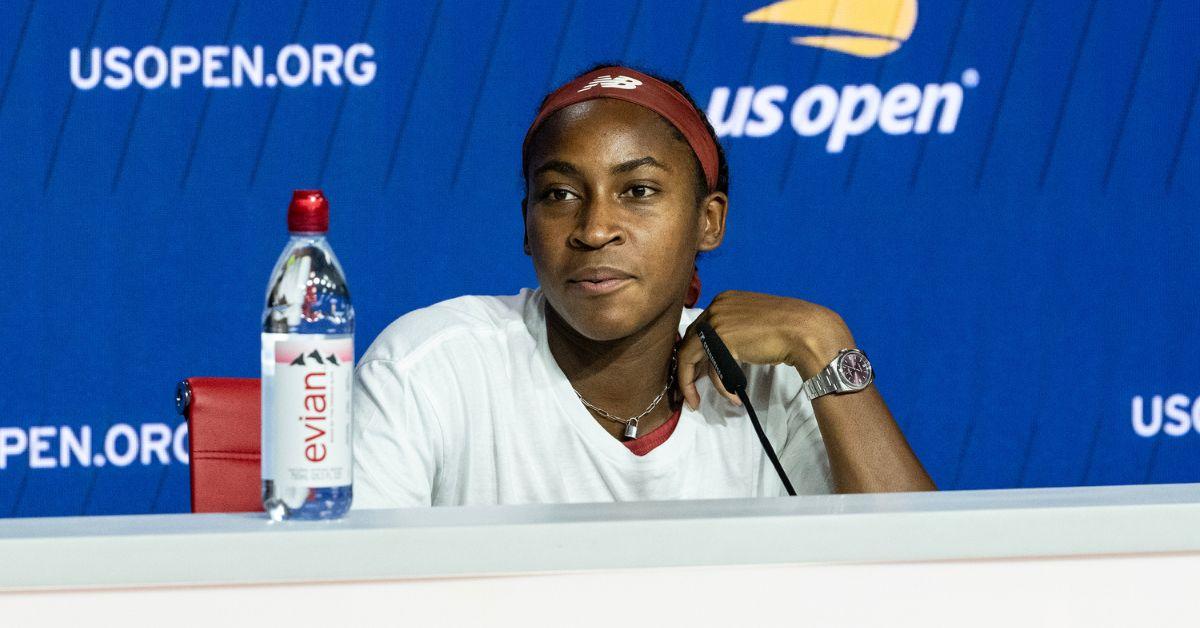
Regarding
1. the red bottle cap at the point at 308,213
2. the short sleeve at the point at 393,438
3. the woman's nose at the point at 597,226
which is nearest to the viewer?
the red bottle cap at the point at 308,213

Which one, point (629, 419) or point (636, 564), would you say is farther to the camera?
point (629, 419)

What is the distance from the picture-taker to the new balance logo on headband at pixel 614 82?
1.29m

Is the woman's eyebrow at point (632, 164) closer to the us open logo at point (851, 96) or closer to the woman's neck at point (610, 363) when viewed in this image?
the woman's neck at point (610, 363)

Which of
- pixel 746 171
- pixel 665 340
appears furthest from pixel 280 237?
pixel 665 340

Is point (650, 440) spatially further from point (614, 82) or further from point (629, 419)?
point (614, 82)

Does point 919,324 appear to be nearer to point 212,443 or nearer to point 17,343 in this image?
point 212,443

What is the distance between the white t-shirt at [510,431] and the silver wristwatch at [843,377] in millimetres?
61

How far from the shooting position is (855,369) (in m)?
1.32

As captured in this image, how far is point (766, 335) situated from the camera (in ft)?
4.38

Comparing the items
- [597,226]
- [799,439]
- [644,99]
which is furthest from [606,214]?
[799,439]

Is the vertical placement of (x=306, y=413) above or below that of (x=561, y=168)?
below

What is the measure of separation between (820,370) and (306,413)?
28.4 inches

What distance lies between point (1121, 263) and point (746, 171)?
2.20 feet

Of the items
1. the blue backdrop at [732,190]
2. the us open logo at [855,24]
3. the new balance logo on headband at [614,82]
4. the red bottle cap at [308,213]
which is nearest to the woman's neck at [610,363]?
the new balance logo on headband at [614,82]
